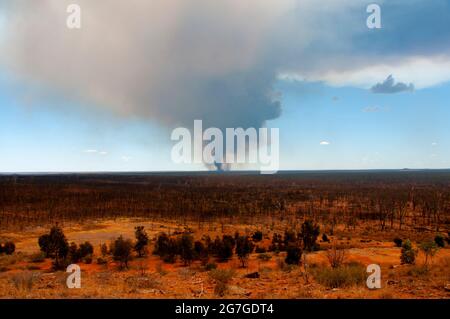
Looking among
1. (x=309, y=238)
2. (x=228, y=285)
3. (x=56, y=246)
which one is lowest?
(x=309, y=238)

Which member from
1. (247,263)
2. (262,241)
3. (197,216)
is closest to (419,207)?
(197,216)

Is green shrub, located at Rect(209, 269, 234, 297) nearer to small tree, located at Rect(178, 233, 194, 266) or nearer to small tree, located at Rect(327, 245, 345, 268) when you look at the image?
small tree, located at Rect(327, 245, 345, 268)

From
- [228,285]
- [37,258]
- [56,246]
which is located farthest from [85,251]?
[228,285]

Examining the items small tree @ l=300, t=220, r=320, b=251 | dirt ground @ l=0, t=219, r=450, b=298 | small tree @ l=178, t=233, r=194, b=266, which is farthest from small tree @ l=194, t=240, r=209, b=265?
small tree @ l=300, t=220, r=320, b=251

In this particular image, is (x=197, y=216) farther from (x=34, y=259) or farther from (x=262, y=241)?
(x=34, y=259)

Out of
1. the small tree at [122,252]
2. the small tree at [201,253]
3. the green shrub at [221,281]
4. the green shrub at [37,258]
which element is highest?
the green shrub at [221,281]

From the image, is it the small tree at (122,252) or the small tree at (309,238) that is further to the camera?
the small tree at (309,238)

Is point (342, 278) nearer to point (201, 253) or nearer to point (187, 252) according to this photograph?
point (187, 252)

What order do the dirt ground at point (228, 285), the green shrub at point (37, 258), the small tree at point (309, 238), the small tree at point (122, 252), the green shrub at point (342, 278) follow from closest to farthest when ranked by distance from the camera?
the dirt ground at point (228, 285)
the green shrub at point (342, 278)
the small tree at point (122, 252)
the green shrub at point (37, 258)
the small tree at point (309, 238)

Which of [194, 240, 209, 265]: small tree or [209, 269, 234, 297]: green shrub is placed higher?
[209, 269, 234, 297]: green shrub

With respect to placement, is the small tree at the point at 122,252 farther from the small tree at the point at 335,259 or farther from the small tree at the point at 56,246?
the small tree at the point at 335,259

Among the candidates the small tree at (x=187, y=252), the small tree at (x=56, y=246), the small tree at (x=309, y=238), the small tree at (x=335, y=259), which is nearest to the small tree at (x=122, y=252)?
the small tree at (x=56, y=246)
